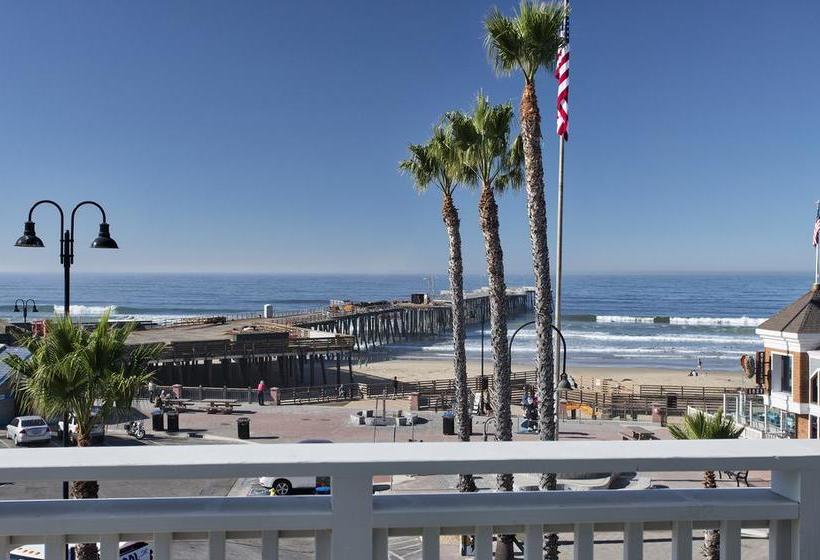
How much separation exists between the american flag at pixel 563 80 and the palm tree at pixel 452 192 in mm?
2835

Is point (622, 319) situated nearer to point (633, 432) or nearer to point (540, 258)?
point (633, 432)

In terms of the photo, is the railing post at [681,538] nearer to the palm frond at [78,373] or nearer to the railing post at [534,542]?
the railing post at [534,542]

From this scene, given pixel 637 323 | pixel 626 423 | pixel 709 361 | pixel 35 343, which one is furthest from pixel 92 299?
pixel 35 343

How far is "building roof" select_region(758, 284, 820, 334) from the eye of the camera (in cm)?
1513

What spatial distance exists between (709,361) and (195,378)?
43924 mm

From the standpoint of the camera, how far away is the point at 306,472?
1.91m

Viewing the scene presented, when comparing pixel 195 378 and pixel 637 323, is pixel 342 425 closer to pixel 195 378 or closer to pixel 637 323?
pixel 195 378

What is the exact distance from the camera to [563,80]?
1614 centimetres

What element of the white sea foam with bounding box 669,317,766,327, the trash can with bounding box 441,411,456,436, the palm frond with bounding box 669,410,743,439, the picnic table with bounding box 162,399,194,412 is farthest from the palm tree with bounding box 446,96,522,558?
the white sea foam with bounding box 669,317,766,327

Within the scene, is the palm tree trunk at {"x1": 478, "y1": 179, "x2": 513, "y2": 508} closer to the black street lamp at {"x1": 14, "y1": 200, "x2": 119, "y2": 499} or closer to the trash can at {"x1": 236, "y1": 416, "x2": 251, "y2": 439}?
the black street lamp at {"x1": 14, "y1": 200, "x2": 119, "y2": 499}

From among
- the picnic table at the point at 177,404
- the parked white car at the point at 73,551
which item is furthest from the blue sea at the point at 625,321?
the parked white car at the point at 73,551

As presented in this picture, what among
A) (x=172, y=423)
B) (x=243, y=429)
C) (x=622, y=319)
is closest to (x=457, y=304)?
(x=243, y=429)

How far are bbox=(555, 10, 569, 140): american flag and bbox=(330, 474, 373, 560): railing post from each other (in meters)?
15.4

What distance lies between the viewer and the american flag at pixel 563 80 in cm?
1596
